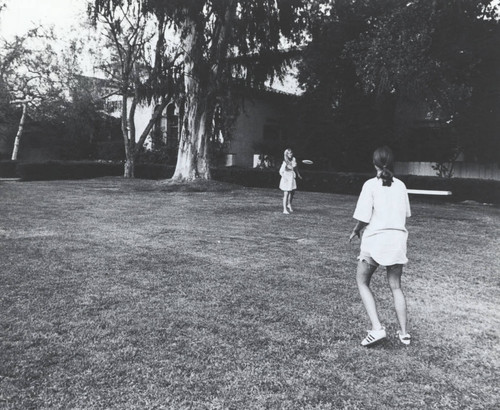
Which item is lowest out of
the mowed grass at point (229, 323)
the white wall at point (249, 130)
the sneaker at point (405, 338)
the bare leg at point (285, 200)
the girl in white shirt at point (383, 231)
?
the mowed grass at point (229, 323)

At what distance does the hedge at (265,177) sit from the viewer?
63.7 feet

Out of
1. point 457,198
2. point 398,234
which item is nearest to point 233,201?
point 457,198

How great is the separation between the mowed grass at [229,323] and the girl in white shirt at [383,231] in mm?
300

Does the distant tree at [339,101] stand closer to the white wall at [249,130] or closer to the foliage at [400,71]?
the foliage at [400,71]

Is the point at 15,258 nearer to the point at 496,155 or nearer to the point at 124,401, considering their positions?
the point at 124,401

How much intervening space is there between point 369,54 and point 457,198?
23.0 ft

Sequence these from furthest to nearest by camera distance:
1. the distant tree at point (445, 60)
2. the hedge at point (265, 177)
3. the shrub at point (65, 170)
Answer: the shrub at point (65, 170) < the hedge at point (265, 177) < the distant tree at point (445, 60)

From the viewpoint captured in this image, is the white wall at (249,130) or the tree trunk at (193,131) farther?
the white wall at (249,130)

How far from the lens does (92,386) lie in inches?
127

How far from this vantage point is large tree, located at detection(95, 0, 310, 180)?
61.2ft

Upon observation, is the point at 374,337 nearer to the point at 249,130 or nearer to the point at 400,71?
the point at 400,71

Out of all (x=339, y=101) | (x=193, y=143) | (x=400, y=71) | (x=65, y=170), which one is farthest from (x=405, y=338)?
(x=65, y=170)

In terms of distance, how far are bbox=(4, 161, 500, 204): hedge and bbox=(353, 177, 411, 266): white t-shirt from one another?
16667 millimetres

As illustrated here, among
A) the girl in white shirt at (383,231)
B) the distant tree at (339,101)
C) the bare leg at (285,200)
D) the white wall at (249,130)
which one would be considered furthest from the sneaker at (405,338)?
the white wall at (249,130)
